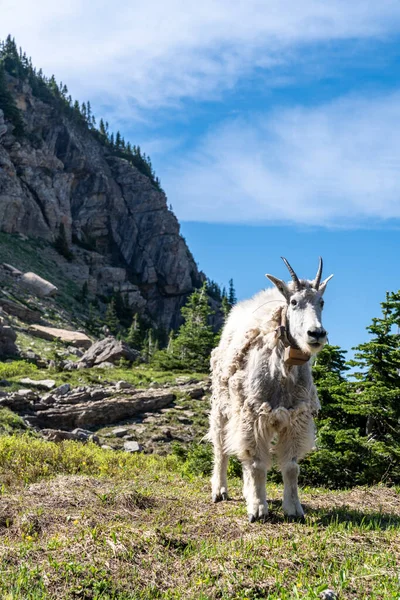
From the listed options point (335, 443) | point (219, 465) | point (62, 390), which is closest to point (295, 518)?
point (219, 465)

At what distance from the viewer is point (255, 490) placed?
649 cm

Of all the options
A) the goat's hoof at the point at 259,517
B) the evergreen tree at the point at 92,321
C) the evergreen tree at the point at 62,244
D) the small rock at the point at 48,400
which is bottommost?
the goat's hoof at the point at 259,517

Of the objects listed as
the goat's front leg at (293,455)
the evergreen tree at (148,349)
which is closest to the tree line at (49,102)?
the evergreen tree at (148,349)

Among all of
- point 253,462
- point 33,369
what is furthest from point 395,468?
point 33,369

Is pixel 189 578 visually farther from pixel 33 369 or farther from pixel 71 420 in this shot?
pixel 33 369

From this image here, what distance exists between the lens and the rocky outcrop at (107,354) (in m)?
35.7

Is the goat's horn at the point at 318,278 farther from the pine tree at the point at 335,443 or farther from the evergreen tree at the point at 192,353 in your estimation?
the evergreen tree at the point at 192,353

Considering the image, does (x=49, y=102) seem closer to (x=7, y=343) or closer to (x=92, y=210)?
(x=92, y=210)

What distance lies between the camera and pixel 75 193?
120500 mm

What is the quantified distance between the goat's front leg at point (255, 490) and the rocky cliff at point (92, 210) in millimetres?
82297

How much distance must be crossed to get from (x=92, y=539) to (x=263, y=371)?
2.84 meters

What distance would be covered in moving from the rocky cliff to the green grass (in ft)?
268

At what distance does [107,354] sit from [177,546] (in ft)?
104

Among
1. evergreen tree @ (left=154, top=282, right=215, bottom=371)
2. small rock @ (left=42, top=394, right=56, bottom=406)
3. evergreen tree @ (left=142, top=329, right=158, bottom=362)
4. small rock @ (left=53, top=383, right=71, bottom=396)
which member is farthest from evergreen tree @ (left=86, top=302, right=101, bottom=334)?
small rock @ (left=42, top=394, right=56, bottom=406)
